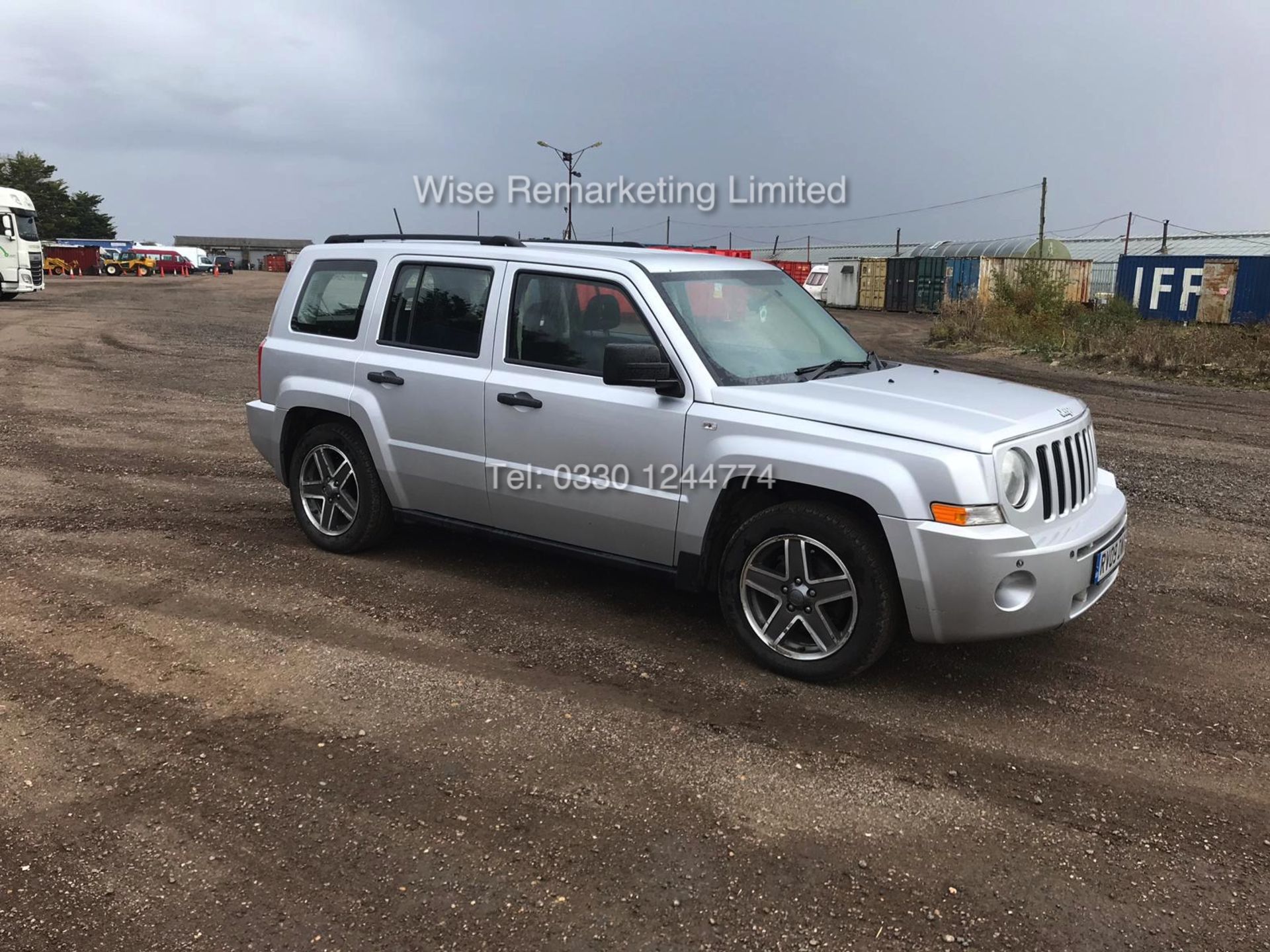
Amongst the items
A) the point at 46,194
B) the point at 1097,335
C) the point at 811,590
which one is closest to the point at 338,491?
the point at 811,590

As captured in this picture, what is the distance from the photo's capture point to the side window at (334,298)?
597 centimetres

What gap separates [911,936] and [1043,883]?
543mm

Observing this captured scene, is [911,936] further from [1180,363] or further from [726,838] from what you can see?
[1180,363]

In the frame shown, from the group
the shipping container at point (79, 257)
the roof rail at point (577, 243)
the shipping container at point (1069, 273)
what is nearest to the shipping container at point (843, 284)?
the shipping container at point (1069, 273)

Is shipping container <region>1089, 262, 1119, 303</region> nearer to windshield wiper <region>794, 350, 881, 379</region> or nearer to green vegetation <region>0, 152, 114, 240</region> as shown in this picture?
windshield wiper <region>794, 350, 881, 379</region>

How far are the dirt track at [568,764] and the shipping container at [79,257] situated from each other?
73.1m

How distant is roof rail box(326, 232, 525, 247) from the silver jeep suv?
0.02 metres

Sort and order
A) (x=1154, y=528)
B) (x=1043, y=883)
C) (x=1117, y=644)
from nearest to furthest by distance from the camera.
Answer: (x=1043, y=883), (x=1117, y=644), (x=1154, y=528)

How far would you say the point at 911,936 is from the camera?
2879mm

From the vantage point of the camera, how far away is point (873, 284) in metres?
47.8

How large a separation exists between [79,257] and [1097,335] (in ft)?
229

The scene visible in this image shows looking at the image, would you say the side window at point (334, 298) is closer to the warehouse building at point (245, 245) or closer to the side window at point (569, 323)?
the side window at point (569, 323)

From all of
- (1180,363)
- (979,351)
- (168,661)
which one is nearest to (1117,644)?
(168,661)

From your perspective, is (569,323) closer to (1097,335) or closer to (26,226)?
(1097,335)
